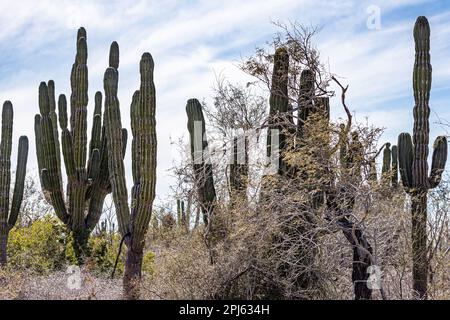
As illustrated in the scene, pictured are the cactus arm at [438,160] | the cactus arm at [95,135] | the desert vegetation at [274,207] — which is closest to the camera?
the desert vegetation at [274,207]

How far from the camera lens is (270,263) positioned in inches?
358

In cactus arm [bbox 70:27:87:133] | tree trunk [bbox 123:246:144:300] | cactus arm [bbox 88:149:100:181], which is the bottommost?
tree trunk [bbox 123:246:144:300]

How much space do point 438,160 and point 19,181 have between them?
30.9 ft

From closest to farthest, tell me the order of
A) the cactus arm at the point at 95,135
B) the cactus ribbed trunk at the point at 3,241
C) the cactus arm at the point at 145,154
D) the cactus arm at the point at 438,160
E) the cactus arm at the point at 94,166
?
the cactus arm at the point at 145,154 < the cactus arm at the point at 438,160 < the cactus arm at the point at 94,166 < the cactus arm at the point at 95,135 < the cactus ribbed trunk at the point at 3,241

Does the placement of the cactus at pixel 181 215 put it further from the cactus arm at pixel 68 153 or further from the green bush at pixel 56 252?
the cactus arm at pixel 68 153

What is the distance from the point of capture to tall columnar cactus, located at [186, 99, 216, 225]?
1032 cm

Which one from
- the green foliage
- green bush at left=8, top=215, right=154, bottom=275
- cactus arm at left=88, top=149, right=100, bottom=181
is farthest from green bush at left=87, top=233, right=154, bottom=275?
cactus arm at left=88, top=149, right=100, bottom=181

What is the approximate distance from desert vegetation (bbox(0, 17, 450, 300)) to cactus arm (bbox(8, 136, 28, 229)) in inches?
65.7

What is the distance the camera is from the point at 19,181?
A: 1561 cm

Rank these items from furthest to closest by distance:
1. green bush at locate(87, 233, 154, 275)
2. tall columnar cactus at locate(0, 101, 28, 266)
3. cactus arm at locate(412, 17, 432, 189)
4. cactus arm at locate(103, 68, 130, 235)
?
tall columnar cactus at locate(0, 101, 28, 266) → green bush at locate(87, 233, 154, 275) → cactus arm at locate(103, 68, 130, 235) → cactus arm at locate(412, 17, 432, 189)

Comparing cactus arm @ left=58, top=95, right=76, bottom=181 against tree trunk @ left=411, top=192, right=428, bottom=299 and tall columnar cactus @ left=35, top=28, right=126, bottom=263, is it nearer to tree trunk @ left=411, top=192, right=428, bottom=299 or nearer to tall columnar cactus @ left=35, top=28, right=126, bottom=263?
tall columnar cactus @ left=35, top=28, right=126, bottom=263

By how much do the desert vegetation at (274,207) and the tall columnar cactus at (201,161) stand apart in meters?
0.03

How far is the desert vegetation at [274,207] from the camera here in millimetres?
8836

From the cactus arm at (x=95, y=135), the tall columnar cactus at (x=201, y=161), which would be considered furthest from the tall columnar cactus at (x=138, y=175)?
the cactus arm at (x=95, y=135)
